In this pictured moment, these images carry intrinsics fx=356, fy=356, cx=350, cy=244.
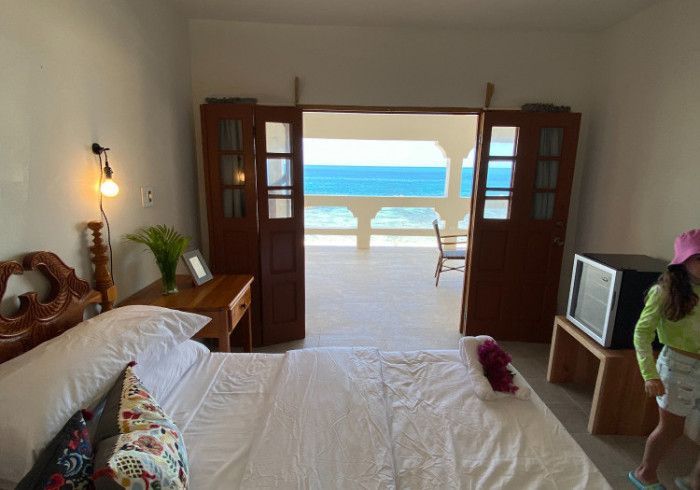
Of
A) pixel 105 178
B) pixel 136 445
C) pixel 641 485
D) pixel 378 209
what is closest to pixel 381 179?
pixel 378 209

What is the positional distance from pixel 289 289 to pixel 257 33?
2.03 m

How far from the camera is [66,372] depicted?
1.01 m

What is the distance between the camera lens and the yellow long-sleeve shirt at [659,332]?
1542 mm

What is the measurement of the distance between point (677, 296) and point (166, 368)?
2.19 metres

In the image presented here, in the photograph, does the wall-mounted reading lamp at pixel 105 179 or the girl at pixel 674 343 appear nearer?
the girl at pixel 674 343

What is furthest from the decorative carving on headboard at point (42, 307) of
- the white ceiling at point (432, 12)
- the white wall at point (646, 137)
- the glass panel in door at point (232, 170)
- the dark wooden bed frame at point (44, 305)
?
the white wall at point (646, 137)

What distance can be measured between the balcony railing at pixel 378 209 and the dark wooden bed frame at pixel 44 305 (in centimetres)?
483

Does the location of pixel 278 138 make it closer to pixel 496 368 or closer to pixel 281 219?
pixel 281 219

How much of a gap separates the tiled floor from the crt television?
1.71ft

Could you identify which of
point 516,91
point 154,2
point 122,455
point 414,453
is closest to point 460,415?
point 414,453

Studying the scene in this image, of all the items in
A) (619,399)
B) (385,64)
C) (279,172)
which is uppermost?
(385,64)

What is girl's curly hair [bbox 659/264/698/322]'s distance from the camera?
5.07 ft

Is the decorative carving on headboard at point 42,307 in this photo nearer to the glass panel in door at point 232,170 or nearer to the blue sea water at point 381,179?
the glass panel in door at point 232,170

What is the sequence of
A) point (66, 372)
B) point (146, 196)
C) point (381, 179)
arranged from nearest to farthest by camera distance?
1. point (66, 372)
2. point (146, 196)
3. point (381, 179)
